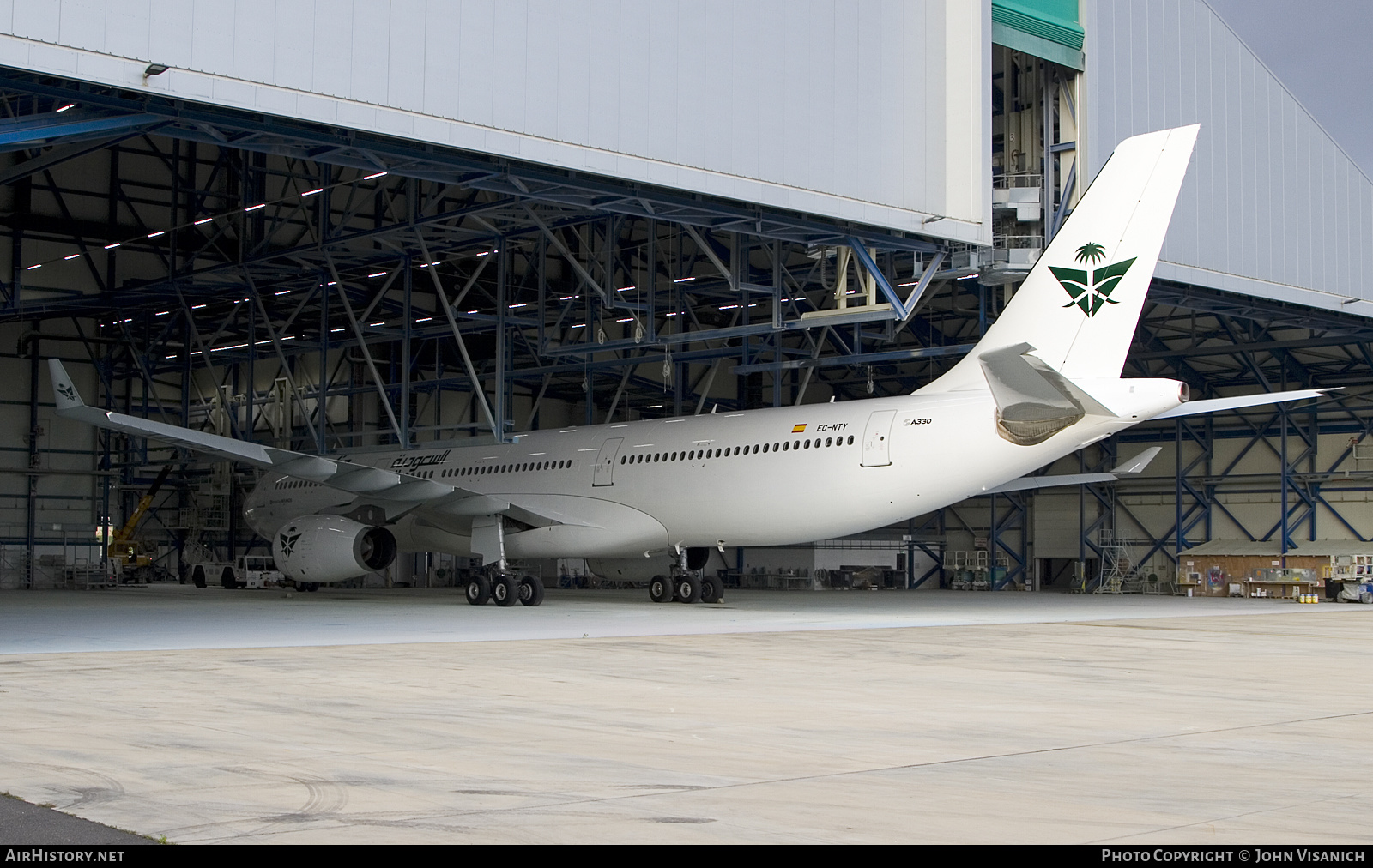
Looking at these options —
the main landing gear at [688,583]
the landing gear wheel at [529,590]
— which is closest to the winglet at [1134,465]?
the main landing gear at [688,583]

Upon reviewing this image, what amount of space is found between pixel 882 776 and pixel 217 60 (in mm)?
12392

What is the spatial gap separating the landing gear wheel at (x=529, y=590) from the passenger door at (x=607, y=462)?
275 cm

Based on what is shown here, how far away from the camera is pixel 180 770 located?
6.09 meters

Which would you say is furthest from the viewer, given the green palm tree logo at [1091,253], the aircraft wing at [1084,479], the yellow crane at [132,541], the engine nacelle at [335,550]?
the yellow crane at [132,541]

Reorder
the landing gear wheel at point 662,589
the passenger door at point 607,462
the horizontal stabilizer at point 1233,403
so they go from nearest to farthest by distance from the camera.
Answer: the horizontal stabilizer at point 1233,403 → the passenger door at point 607,462 → the landing gear wheel at point 662,589

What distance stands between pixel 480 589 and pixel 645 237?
35.4 feet

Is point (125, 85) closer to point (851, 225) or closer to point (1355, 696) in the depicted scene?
point (851, 225)

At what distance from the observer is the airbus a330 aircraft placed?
20.0 meters

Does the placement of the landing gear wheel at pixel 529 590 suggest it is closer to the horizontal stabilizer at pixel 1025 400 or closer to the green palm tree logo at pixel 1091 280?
the horizontal stabilizer at pixel 1025 400

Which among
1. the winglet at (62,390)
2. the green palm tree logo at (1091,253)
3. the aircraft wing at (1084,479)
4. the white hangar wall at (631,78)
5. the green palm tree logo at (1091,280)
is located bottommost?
the aircraft wing at (1084,479)

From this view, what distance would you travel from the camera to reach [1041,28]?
23.9 m

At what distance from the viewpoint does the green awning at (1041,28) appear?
23.3m

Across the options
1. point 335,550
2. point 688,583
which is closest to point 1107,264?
point 688,583
